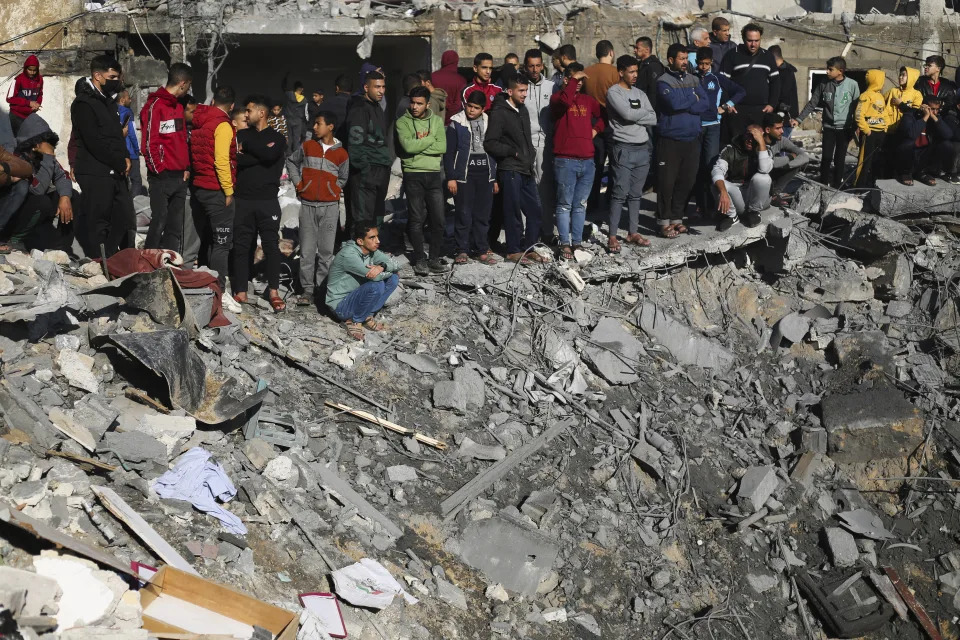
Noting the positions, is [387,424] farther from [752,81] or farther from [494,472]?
[752,81]

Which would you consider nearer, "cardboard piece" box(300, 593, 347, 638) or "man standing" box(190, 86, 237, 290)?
"cardboard piece" box(300, 593, 347, 638)

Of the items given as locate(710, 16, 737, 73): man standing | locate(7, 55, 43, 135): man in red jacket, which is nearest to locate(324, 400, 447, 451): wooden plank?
locate(7, 55, 43, 135): man in red jacket

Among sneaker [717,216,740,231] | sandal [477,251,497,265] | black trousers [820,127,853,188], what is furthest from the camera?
black trousers [820,127,853,188]

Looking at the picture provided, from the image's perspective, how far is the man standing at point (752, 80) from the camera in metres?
11.0

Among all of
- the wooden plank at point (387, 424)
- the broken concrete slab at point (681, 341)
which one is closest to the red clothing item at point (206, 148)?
the wooden plank at point (387, 424)

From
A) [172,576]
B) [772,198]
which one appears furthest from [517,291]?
[172,576]

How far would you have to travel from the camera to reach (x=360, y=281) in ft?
28.2

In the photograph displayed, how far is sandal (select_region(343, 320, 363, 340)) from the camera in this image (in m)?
8.45

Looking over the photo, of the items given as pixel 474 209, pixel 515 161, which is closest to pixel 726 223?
pixel 515 161

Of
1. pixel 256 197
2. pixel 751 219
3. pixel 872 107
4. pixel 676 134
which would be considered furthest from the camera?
pixel 872 107

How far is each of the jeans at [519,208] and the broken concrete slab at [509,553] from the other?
3499 millimetres

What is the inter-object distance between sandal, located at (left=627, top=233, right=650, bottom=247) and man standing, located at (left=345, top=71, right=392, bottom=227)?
8.45 ft

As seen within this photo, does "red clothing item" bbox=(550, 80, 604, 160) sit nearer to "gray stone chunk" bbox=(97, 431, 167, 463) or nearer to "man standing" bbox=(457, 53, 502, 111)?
"man standing" bbox=(457, 53, 502, 111)

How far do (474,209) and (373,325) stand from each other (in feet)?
5.28
